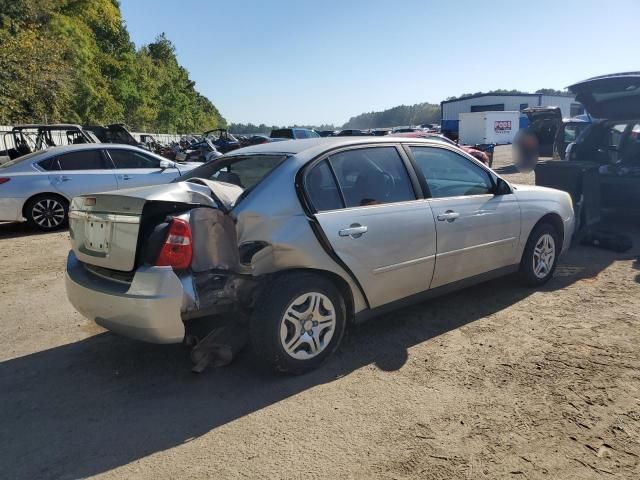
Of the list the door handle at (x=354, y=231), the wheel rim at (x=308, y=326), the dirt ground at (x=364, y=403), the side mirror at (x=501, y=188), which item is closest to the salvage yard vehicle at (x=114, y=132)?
the dirt ground at (x=364, y=403)

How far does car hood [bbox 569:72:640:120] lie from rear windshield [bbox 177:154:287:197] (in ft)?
18.4

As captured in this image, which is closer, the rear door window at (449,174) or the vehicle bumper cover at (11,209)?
the rear door window at (449,174)

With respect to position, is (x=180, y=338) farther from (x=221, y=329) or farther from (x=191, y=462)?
(x=191, y=462)

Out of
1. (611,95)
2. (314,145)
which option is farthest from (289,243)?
(611,95)

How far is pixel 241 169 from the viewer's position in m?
4.04

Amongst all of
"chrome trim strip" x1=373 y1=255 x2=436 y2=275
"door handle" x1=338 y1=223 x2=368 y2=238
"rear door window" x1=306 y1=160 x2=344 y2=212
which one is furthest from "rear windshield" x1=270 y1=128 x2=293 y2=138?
"door handle" x1=338 y1=223 x2=368 y2=238

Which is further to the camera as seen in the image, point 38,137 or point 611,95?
point 38,137

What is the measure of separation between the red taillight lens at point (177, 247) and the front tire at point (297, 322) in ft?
1.83

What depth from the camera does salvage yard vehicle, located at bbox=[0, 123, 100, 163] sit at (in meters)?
12.0

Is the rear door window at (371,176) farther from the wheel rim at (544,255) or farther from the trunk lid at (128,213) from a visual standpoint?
the wheel rim at (544,255)

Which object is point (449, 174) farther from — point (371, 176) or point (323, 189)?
point (323, 189)

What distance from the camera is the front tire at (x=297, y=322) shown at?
10.3 feet

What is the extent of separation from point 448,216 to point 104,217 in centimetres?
263

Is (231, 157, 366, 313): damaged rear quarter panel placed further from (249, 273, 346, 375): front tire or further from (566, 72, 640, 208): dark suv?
(566, 72, 640, 208): dark suv
